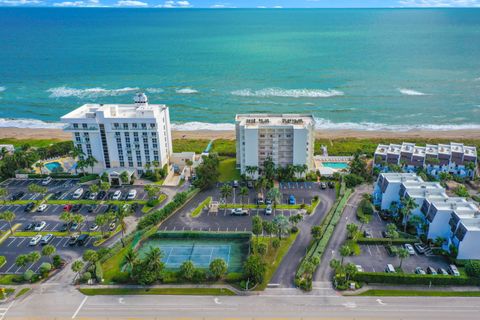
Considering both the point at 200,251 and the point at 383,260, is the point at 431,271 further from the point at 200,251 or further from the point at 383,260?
the point at 200,251

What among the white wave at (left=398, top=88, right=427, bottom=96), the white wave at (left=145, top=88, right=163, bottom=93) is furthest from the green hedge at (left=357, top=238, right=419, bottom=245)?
the white wave at (left=145, top=88, right=163, bottom=93)

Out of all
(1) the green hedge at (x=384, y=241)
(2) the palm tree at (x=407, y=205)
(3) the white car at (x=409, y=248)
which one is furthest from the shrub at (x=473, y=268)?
(2) the palm tree at (x=407, y=205)

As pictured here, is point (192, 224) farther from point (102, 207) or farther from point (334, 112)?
point (334, 112)

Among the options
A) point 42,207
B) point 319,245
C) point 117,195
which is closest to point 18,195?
point 42,207

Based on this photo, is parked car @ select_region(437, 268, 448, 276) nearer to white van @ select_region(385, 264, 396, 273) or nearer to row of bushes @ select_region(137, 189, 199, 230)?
white van @ select_region(385, 264, 396, 273)

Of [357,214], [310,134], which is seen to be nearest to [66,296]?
[357,214]
